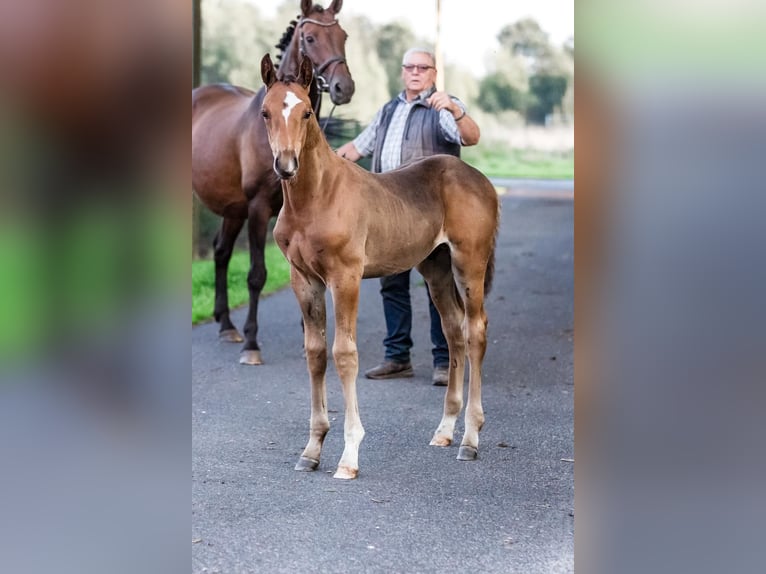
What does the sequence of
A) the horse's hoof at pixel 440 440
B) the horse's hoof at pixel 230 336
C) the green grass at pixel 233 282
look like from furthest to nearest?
the green grass at pixel 233 282, the horse's hoof at pixel 230 336, the horse's hoof at pixel 440 440

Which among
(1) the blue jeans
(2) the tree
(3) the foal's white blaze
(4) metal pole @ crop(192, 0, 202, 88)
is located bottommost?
(1) the blue jeans

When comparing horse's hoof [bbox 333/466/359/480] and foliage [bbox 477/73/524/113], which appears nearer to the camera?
horse's hoof [bbox 333/466/359/480]

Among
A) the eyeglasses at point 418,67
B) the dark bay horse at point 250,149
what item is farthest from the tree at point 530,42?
the eyeglasses at point 418,67

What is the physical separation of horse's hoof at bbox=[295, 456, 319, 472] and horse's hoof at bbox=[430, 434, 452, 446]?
82cm

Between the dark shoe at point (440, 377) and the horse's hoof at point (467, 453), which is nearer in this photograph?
the horse's hoof at point (467, 453)

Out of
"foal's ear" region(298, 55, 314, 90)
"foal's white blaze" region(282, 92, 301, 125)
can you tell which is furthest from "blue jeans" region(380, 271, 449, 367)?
"foal's white blaze" region(282, 92, 301, 125)

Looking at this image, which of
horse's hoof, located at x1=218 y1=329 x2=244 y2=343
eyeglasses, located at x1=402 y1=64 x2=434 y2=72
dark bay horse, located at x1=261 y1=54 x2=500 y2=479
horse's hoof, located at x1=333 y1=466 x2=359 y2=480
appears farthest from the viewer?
horse's hoof, located at x1=218 y1=329 x2=244 y2=343

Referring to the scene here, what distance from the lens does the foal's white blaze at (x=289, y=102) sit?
487cm

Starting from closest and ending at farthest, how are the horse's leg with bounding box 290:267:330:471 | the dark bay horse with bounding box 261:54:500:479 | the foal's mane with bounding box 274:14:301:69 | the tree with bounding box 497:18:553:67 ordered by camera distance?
the dark bay horse with bounding box 261:54:500:479, the horse's leg with bounding box 290:267:330:471, the foal's mane with bounding box 274:14:301:69, the tree with bounding box 497:18:553:67

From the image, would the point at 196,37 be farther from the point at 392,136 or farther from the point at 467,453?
the point at 467,453

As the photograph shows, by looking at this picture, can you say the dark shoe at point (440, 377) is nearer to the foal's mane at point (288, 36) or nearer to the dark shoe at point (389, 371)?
A: the dark shoe at point (389, 371)

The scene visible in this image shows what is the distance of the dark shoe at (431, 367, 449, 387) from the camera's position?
25.1 ft

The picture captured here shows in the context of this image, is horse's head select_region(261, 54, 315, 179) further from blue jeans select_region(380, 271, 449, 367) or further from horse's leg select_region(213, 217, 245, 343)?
horse's leg select_region(213, 217, 245, 343)
